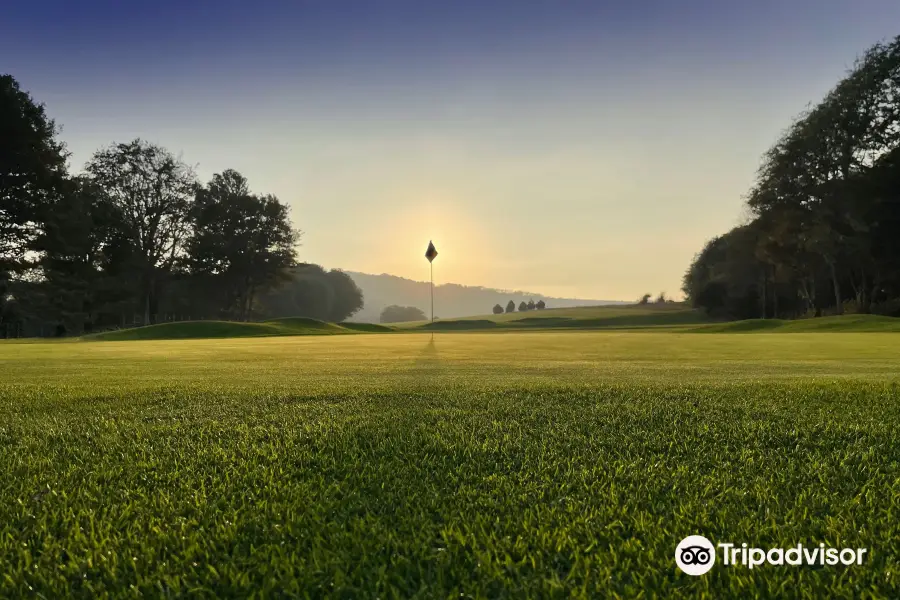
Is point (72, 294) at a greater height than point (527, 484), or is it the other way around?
point (72, 294)

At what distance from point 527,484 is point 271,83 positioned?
24020mm

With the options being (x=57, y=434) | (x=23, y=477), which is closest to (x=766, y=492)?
(x=23, y=477)

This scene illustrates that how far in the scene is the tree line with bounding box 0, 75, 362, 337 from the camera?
104ft

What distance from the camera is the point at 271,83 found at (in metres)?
22.3

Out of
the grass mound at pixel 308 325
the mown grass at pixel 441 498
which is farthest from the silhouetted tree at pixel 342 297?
the mown grass at pixel 441 498

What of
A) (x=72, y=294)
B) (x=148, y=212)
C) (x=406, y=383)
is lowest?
(x=406, y=383)

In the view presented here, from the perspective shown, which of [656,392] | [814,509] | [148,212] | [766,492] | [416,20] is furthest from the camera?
[148,212]

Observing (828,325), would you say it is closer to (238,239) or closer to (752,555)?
(752,555)

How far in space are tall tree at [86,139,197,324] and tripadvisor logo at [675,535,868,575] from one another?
49.4 metres

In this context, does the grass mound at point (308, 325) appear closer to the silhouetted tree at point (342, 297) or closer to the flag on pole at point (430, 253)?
the flag on pole at point (430, 253)

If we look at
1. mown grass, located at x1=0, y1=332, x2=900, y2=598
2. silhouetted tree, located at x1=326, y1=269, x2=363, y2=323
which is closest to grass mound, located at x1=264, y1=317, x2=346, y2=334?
mown grass, located at x1=0, y1=332, x2=900, y2=598

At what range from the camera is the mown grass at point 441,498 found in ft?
4.66

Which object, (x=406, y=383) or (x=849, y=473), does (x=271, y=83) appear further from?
(x=849, y=473)

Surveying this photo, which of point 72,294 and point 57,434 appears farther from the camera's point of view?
point 72,294
